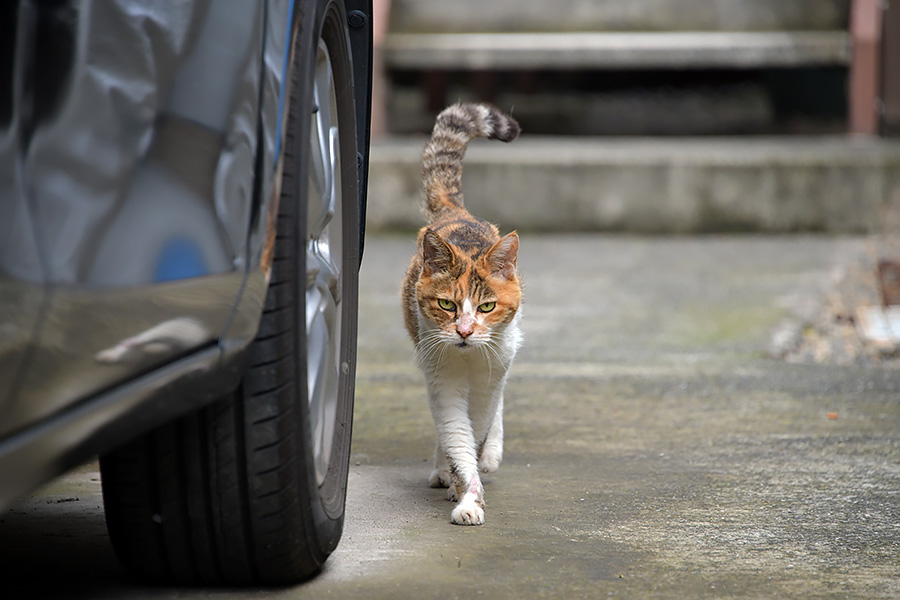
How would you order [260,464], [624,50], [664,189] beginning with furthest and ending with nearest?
[624,50] < [664,189] < [260,464]

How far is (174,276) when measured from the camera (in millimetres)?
1516

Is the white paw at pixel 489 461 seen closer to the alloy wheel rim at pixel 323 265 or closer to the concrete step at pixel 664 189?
the alloy wheel rim at pixel 323 265

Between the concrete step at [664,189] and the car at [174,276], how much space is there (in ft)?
20.2

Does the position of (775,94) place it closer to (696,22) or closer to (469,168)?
(696,22)

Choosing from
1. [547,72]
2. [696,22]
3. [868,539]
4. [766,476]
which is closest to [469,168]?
[696,22]

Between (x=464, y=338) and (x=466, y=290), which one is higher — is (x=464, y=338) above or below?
below

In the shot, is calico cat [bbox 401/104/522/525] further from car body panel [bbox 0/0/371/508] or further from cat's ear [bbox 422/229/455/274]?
car body panel [bbox 0/0/371/508]

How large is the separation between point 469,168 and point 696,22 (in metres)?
3.02

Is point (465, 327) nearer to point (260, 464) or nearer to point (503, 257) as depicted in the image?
point (503, 257)

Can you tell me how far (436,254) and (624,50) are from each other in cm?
706

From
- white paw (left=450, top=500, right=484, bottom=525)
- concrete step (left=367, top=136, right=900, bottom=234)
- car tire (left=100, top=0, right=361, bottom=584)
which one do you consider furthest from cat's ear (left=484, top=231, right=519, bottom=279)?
concrete step (left=367, top=136, right=900, bottom=234)

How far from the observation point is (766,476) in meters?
2.98

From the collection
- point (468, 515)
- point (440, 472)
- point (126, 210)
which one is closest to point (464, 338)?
point (440, 472)

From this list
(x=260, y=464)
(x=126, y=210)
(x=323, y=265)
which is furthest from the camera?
(x=323, y=265)
